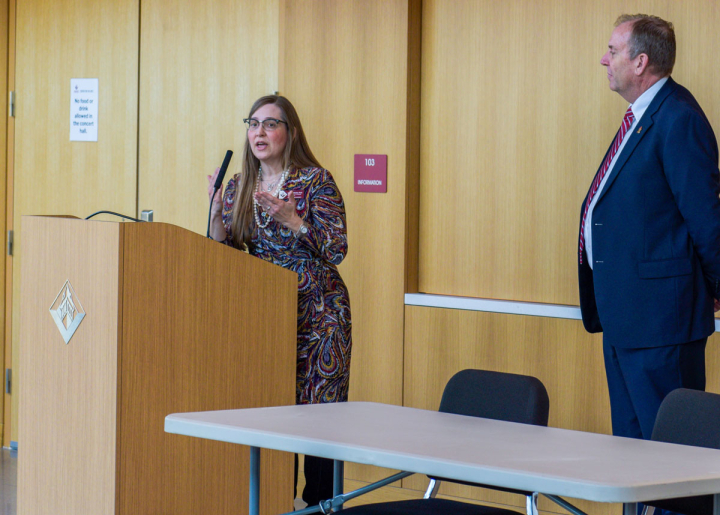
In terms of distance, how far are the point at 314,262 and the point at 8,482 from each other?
240cm

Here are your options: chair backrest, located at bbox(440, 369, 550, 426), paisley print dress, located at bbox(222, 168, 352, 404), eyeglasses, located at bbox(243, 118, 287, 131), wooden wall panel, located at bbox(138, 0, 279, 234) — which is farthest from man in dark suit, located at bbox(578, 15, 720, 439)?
wooden wall panel, located at bbox(138, 0, 279, 234)

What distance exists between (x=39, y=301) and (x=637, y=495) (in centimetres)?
186

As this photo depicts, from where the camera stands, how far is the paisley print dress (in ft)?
10.6

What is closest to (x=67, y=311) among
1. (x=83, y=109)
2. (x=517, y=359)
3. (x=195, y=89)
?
(x=517, y=359)

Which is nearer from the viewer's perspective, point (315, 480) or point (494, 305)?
point (315, 480)

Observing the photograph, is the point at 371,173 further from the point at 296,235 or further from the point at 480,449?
the point at 480,449

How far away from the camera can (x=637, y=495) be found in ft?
4.69

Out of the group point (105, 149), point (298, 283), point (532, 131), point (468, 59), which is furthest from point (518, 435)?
point (105, 149)

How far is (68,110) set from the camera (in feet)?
17.2

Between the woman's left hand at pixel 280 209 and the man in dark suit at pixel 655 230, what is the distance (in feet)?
3.39

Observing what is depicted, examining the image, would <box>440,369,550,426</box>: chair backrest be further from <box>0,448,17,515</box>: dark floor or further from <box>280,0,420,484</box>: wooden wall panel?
<box>0,448,17,515</box>: dark floor

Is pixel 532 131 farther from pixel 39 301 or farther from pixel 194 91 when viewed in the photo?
pixel 39 301

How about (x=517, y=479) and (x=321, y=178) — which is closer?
(x=517, y=479)

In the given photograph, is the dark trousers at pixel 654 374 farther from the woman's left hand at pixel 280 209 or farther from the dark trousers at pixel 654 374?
the woman's left hand at pixel 280 209
